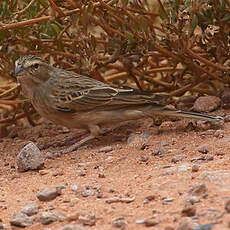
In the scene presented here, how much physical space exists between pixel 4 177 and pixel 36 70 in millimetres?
1545

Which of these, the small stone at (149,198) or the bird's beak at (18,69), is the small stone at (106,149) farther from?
the small stone at (149,198)

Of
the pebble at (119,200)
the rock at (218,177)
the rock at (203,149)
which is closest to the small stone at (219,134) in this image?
the rock at (203,149)

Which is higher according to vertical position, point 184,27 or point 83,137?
point 184,27

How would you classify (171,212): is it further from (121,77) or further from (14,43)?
(121,77)

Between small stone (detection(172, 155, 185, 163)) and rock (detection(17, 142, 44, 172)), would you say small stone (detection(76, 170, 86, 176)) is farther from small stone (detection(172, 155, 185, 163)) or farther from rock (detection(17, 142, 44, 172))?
small stone (detection(172, 155, 185, 163))

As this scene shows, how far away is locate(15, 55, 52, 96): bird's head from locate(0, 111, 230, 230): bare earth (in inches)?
25.7

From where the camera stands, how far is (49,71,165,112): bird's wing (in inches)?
241

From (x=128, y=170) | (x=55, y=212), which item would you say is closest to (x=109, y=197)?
(x=55, y=212)

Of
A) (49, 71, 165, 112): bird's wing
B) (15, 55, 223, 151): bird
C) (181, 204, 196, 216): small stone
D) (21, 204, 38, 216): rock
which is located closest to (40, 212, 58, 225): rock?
(21, 204, 38, 216): rock

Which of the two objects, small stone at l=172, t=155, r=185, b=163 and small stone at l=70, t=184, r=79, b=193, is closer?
small stone at l=70, t=184, r=79, b=193

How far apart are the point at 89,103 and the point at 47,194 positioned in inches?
80.6

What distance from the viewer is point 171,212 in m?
3.60

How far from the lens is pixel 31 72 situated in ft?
20.8

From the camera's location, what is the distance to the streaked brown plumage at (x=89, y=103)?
20.1 ft
